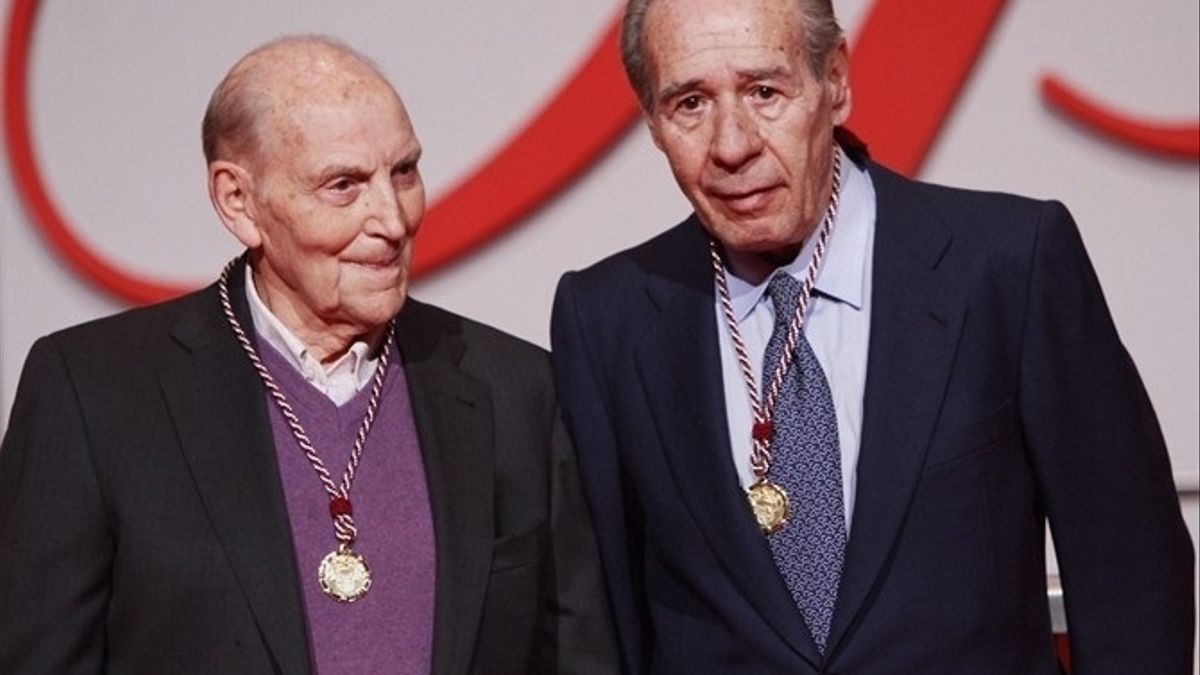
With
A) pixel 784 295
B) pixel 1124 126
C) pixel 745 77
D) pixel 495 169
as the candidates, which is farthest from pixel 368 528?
pixel 1124 126

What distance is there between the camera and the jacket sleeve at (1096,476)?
2.62m

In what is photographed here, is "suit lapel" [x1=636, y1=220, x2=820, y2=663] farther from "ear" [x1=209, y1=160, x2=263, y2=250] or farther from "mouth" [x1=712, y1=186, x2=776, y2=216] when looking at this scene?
"ear" [x1=209, y1=160, x2=263, y2=250]

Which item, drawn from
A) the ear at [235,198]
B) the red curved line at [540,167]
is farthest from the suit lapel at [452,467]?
the red curved line at [540,167]

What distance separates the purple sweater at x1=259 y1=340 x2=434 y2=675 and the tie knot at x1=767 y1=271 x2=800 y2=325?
427mm

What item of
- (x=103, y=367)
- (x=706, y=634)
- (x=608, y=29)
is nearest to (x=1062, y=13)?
(x=608, y=29)

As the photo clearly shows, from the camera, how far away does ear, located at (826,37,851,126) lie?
106 inches

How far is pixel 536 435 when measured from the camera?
274 centimetres

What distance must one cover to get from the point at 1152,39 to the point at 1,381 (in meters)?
1.97

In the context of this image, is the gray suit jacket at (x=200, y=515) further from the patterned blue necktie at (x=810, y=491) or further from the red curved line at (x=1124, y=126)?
the red curved line at (x=1124, y=126)

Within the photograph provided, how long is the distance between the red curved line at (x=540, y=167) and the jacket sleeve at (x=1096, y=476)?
1.38 metres

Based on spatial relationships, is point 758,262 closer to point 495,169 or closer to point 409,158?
point 409,158

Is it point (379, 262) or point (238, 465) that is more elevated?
point (379, 262)

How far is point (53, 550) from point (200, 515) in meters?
0.15

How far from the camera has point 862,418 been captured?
2.62 meters
